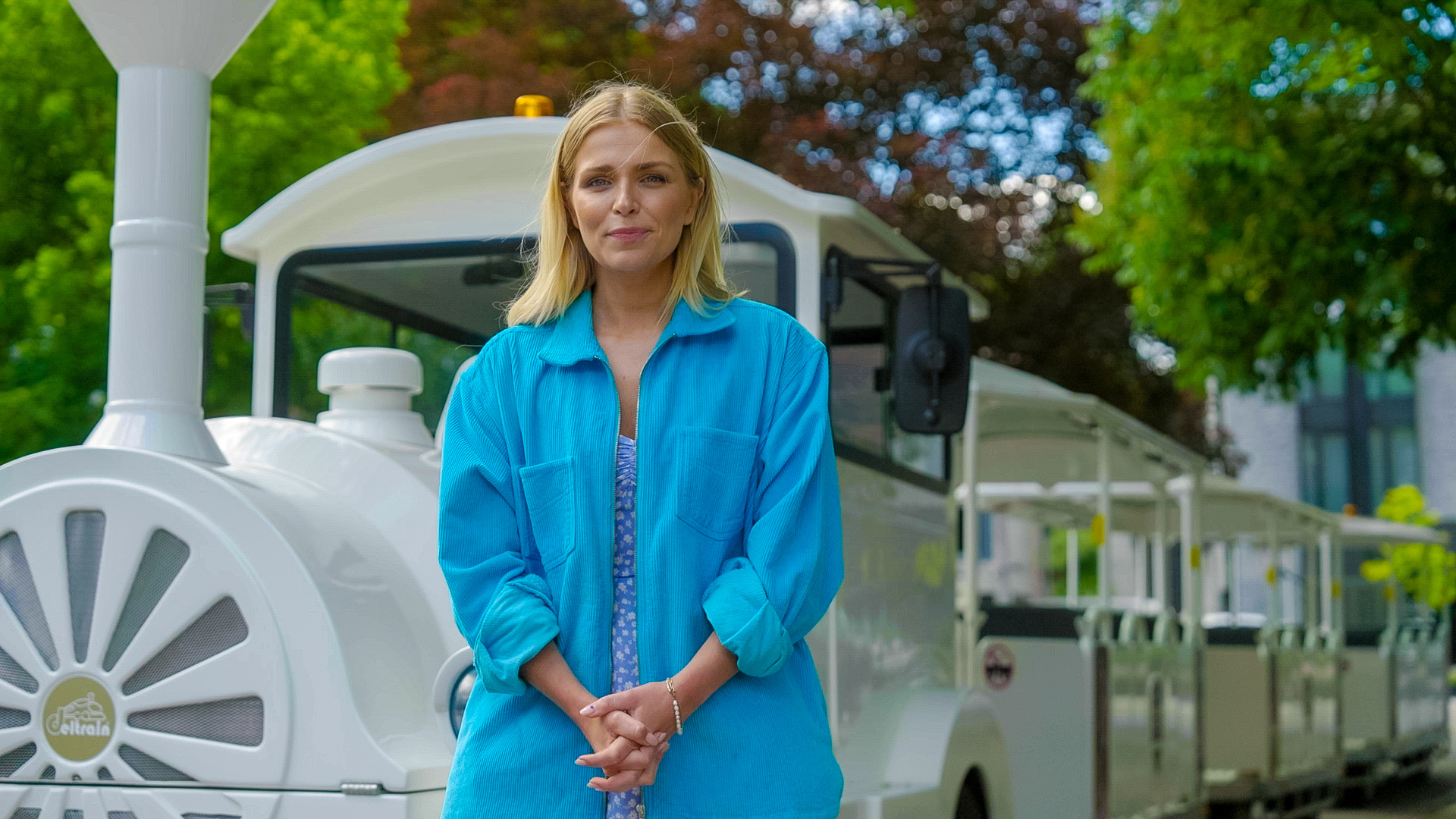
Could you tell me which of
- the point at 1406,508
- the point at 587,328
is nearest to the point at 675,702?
the point at 587,328

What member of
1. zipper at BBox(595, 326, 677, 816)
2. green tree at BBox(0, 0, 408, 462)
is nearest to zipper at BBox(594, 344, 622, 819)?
zipper at BBox(595, 326, 677, 816)

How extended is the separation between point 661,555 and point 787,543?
0.17 meters

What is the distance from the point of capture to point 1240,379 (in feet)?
32.7

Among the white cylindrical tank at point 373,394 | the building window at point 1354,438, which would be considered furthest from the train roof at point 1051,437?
the building window at point 1354,438

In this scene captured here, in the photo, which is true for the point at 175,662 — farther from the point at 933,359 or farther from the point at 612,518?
the point at 933,359

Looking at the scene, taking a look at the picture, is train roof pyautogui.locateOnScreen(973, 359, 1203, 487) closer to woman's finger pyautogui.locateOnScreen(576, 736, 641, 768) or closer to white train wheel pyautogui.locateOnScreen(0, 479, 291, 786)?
white train wheel pyautogui.locateOnScreen(0, 479, 291, 786)

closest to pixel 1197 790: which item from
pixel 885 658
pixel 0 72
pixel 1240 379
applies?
pixel 1240 379

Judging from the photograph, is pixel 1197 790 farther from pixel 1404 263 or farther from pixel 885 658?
pixel 885 658

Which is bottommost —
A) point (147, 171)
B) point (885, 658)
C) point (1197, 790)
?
point (1197, 790)

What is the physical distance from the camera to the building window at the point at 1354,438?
122 ft

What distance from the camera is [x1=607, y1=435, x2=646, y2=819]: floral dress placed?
215 cm

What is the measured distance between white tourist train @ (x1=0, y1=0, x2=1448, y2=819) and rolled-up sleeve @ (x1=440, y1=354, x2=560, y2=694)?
93cm

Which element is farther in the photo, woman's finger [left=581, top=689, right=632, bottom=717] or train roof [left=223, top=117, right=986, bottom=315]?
train roof [left=223, top=117, right=986, bottom=315]

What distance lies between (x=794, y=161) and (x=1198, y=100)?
5.90 meters
